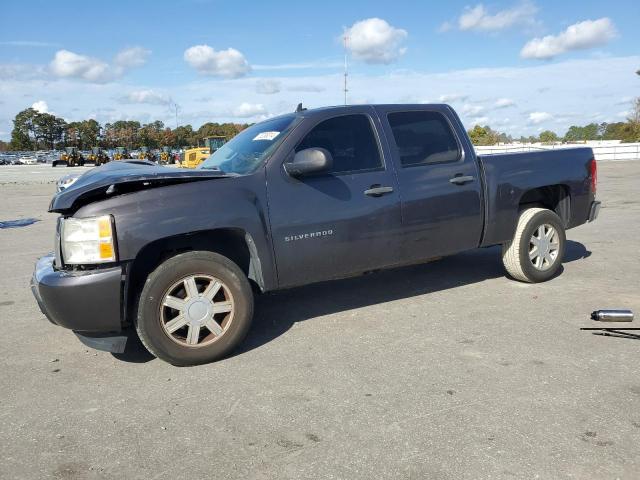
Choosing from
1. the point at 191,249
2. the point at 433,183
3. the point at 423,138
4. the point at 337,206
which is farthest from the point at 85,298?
the point at 423,138

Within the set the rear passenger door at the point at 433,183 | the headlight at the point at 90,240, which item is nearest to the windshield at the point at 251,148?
the rear passenger door at the point at 433,183

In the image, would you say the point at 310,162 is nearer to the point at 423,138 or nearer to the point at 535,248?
the point at 423,138

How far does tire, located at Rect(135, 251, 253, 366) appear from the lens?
3529 mm

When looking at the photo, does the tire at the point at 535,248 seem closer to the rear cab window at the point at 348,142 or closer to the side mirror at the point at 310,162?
the rear cab window at the point at 348,142

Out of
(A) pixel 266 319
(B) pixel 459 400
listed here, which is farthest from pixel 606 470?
(A) pixel 266 319

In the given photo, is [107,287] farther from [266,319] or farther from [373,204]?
[373,204]

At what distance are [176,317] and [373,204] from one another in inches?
69.9

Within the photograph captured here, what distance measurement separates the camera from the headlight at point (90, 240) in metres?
3.36

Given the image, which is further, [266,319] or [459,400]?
[266,319]

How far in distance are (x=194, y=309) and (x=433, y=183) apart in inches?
92.4

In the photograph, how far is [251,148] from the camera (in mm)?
4441

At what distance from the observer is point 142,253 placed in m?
3.70

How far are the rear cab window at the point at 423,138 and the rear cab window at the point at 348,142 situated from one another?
0.25 meters

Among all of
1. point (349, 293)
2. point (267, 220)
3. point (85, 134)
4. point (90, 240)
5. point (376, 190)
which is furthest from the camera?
point (85, 134)
